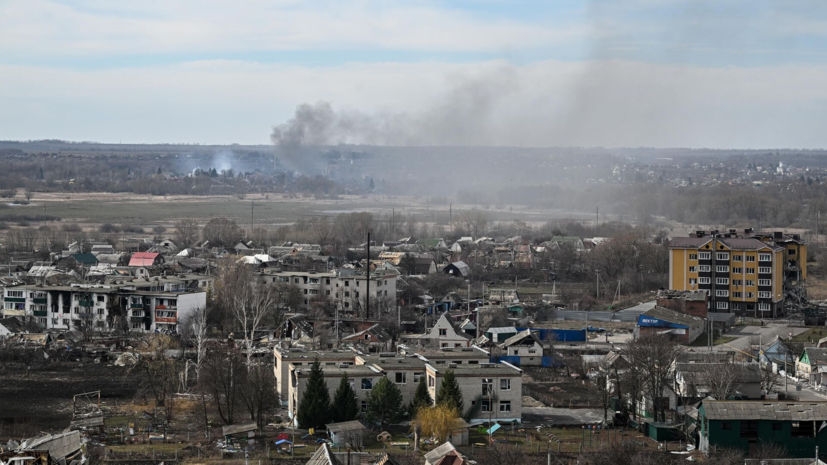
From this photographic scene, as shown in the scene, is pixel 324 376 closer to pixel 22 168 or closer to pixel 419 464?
pixel 419 464

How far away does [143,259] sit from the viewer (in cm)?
3141

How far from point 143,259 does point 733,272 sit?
49.4 ft

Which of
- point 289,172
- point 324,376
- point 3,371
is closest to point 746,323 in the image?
point 324,376

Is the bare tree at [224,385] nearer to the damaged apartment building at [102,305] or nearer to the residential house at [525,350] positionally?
the residential house at [525,350]

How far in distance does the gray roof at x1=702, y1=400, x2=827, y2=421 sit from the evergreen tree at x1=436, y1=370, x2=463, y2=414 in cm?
292

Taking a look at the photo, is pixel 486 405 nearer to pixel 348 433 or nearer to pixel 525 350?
pixel 348 433

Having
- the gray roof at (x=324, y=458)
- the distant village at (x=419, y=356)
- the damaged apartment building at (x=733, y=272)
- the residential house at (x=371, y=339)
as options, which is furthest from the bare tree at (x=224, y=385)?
the damaged apartment building at (x=733, y=272)

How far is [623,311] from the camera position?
82.5ft

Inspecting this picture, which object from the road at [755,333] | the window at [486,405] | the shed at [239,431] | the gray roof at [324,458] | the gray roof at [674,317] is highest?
the gray roof at [324,458]

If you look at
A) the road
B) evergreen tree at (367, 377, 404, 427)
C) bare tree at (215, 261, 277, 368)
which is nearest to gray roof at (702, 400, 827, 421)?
evergreen tree at (367, 377, 404, 427)

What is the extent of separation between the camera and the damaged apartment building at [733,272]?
25375mm

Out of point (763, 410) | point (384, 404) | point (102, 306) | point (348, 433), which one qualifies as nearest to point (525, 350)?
point (384, 404)

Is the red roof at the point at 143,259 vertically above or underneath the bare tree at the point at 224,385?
above

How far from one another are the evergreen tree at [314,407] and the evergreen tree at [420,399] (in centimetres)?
110
